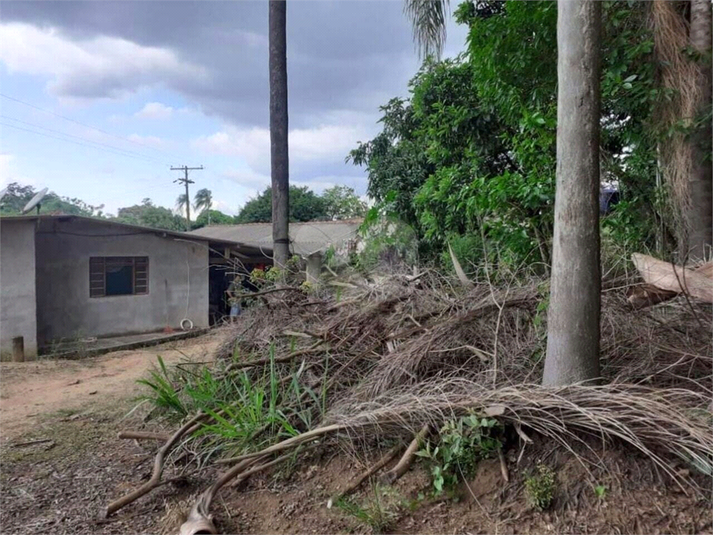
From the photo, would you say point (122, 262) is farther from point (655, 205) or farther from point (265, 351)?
point (655, 205)

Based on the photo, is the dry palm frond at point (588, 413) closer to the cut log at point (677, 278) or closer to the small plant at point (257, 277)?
the cut log at point (677, 278)

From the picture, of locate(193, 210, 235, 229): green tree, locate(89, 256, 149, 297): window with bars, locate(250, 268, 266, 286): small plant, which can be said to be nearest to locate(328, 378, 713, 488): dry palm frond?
locate(250, 268, 266, 286): small plant

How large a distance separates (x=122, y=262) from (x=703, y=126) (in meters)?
12.8

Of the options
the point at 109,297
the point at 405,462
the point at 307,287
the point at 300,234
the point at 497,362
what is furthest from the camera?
the point at 300,234

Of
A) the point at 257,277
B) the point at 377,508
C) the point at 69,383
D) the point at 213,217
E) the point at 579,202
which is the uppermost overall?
the point at 213,217

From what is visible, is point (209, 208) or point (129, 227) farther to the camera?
point (209, 208)

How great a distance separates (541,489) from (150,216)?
132 feet

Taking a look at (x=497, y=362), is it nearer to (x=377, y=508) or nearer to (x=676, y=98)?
(x=377, y=508)

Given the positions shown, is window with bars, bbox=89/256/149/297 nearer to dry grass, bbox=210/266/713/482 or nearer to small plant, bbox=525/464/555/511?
dry grass, bbox=210/266/713/482

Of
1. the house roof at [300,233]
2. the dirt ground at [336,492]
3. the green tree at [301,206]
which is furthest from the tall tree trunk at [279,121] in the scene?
the green tree at [301,206]

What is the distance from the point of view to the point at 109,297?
12891 millimetres

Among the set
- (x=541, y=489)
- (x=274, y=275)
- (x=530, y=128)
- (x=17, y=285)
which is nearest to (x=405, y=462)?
(x=541, y=489)

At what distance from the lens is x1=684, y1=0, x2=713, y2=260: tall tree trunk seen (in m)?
4.84

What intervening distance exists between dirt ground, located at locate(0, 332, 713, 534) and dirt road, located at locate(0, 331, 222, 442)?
1.66 m
